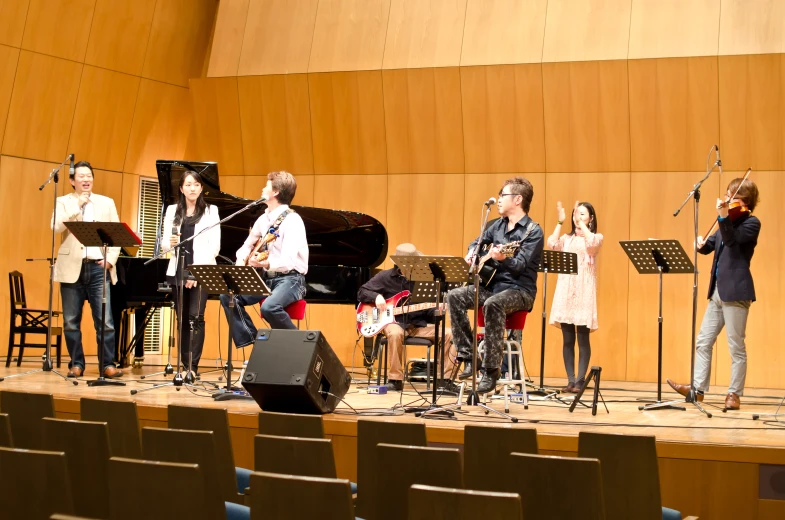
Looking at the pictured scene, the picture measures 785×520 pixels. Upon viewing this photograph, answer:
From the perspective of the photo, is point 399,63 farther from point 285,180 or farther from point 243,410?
point 243,410

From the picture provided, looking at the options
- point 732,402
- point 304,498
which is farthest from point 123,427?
point 732,402

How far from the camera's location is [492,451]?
3.49m

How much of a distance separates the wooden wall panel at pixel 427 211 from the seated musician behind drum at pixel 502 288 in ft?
12.8

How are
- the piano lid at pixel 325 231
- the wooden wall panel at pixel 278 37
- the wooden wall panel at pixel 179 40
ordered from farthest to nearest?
the wooden wall panel at pixel 179 40 → the wooden wall panel at pixel 278 37 → the piano lid at pixel 325 231

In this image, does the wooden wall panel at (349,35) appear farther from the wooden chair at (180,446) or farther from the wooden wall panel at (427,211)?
the wooden chair at (180,446)

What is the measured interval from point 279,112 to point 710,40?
16.6 feet

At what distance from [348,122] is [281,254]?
14.5 ft

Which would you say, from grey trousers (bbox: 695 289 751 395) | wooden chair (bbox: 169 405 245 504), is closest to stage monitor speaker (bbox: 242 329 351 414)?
wooden chair (bbox: 169 405 245 504)

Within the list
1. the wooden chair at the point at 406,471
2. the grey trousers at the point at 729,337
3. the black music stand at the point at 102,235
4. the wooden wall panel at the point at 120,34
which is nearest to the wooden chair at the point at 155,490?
the wooden chair at the point at 406,471

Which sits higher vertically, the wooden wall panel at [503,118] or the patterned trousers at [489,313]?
the wooden wall panel at [503,118]

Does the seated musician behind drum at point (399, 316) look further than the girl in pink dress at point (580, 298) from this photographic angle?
No

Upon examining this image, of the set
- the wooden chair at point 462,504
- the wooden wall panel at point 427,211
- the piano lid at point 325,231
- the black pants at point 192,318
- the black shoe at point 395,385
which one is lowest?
the wooden chair at point 462,504

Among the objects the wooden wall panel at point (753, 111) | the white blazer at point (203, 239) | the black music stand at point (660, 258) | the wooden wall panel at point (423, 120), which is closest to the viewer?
the black music stand at point (660, 258)

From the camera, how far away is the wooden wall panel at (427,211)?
34.6 feet
